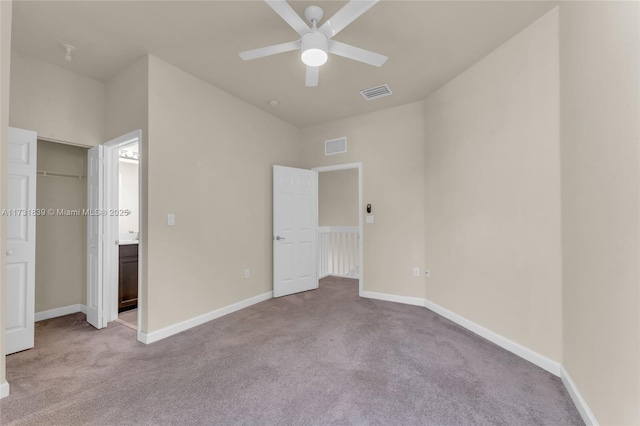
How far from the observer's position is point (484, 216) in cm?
278

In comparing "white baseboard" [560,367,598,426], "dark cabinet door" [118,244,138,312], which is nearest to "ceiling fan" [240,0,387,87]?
"white baseboard" [560,367,598,426]

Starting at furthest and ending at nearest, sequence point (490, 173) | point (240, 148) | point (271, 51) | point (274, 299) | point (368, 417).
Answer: point (274, 299)
point (240, 148)
point (490, 173)
point (271, 51)
point (368, 417)

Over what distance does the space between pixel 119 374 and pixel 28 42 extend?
9.89ft

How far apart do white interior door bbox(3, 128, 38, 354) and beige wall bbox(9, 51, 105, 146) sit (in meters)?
0.34

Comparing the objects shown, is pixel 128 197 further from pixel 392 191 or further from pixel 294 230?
pixel 392 191

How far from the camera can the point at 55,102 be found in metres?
2.92

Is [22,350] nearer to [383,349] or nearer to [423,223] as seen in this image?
[383,349]

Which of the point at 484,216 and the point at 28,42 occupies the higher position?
the point at 28,42

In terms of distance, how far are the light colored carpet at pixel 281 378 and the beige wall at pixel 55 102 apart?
2.13 metres

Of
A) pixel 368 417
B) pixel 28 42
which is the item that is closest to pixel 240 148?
pixel 28 42

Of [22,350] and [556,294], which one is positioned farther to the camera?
[22,350]

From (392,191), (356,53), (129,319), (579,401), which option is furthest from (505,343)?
(129,319)

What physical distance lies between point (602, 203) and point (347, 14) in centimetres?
184

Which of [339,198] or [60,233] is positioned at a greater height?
[339,198]
